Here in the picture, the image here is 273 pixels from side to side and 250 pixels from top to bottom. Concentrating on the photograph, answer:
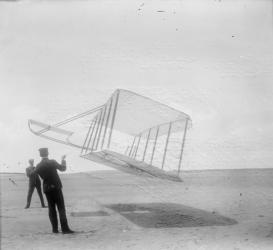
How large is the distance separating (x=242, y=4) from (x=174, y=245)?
208 inches

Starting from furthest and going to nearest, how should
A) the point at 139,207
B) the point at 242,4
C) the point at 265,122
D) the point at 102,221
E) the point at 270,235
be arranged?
1. the point at 265,122
2. the point at 139,207
3. the point at 242,4
4. the point at 102,221
5. the point at 270,235

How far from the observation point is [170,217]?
24.9 ft

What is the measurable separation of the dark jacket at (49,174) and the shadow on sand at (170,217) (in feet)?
6.14

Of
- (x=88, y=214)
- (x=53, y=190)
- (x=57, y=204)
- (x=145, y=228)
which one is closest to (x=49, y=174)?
(x=53, y=190)

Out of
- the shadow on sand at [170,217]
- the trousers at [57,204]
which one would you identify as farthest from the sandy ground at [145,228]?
the trousers at [57,204]

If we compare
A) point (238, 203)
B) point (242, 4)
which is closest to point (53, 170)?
point (242, 4)

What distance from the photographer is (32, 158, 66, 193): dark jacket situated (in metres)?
5.70

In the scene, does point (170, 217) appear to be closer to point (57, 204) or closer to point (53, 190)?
point (57, 204)

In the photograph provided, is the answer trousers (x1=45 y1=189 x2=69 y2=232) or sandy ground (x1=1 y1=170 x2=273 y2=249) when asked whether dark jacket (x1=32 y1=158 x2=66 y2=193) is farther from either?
sandy ground (x1=1 y1=170 x2=273 y2=249)

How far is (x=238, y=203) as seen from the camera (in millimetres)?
9836

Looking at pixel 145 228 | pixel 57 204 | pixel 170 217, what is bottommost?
pixel 170 217

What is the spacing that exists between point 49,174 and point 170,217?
3.06 m

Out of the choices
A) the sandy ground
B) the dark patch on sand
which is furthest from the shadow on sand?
the dark patch on sand

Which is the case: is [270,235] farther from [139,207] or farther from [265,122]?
[265,122]
